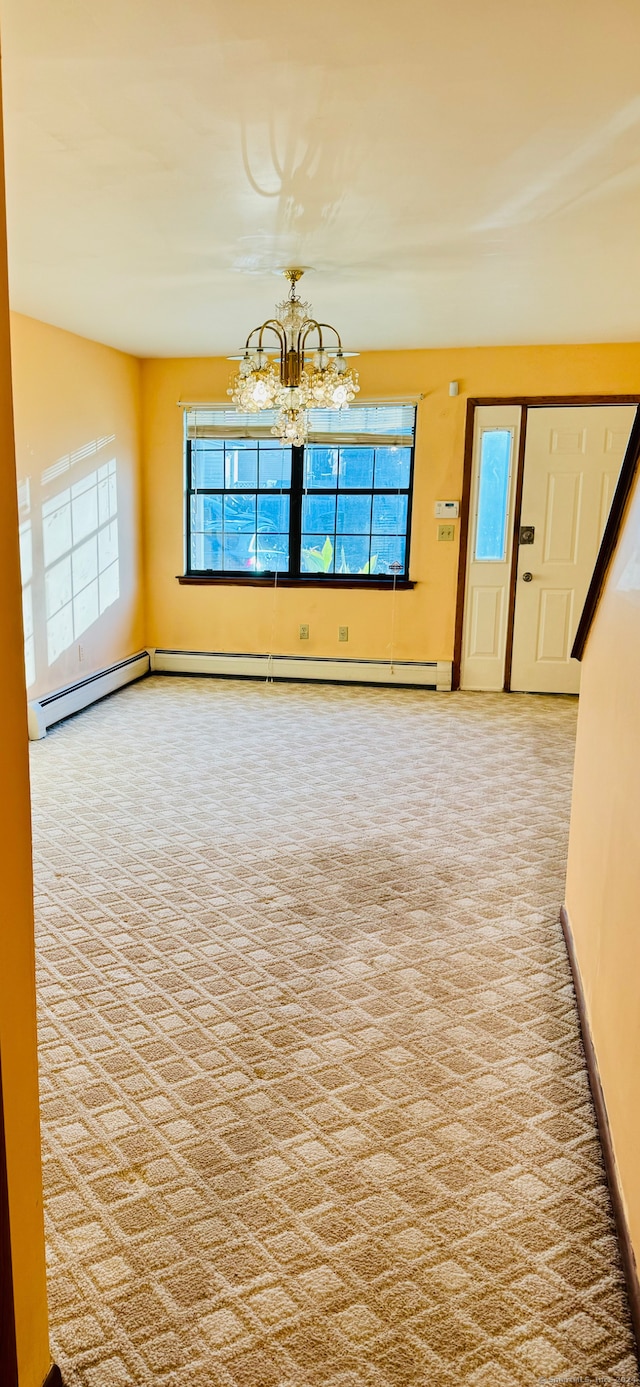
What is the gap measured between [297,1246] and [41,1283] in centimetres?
58

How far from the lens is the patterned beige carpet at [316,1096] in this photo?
1.76 meters

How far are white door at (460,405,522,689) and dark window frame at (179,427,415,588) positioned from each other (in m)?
0.50

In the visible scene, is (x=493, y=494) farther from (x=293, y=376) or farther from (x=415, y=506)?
(x=293, y=376)

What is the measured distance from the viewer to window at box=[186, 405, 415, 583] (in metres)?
7.24

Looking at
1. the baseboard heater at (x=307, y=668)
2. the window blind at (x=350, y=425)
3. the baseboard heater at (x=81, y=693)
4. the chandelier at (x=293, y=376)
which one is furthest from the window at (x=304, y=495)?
the chandelier at (x=293, y=376)

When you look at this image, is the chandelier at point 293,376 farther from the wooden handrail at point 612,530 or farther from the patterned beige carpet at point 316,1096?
the wooden handrail at point 612,530

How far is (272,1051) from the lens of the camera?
8.66 feet

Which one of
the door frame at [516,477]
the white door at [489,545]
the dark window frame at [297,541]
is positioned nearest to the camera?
the door frame at [516,477]

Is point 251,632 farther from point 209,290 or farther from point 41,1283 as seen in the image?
point 41,1283

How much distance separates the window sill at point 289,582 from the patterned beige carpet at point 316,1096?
285 cm

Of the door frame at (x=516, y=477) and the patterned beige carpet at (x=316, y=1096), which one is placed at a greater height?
the door frame at (x=516, y=477)

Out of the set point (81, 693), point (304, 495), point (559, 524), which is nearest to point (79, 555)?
point (81, 693)

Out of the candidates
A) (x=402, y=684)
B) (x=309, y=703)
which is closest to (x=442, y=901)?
(x=309, y=703)

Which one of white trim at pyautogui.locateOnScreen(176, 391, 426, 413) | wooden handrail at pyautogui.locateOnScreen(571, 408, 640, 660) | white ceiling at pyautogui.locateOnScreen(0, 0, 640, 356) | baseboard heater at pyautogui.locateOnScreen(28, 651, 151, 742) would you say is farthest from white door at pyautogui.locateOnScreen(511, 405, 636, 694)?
wooden handrail at pyautogui.locateOnScreen(571, 408, 640, 660)
